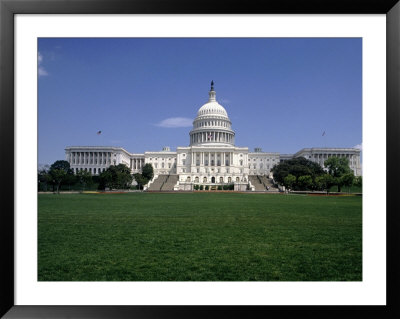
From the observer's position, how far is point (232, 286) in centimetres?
374

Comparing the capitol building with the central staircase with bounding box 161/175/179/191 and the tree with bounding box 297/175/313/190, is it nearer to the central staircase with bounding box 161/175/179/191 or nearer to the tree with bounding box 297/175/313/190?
the central staircase with bounding box 161/175/179/191

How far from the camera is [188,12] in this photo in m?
3.52

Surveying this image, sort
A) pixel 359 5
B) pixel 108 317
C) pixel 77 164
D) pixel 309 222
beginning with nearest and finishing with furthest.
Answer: pixel 108 317 < pixel 359 5 < pixel 309 222 < pixel 77 164

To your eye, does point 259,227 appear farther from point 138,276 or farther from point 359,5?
point 359,5

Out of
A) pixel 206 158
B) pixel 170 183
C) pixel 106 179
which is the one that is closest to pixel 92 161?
pixel 170 183

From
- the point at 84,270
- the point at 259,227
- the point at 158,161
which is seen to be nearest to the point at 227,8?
the point at 84,270

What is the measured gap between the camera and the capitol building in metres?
71.6

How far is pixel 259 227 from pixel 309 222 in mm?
2461

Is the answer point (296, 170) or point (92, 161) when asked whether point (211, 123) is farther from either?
point (296, 170)

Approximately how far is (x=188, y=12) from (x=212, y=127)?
82.5 metres

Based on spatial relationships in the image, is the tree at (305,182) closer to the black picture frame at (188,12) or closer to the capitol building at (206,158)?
the capitol building at (206,158)

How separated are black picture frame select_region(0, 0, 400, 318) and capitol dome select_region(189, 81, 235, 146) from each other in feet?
263

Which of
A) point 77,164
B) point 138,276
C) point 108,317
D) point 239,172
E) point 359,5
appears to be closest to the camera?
point 108,317

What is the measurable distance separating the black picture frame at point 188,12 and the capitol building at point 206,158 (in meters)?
58.8
